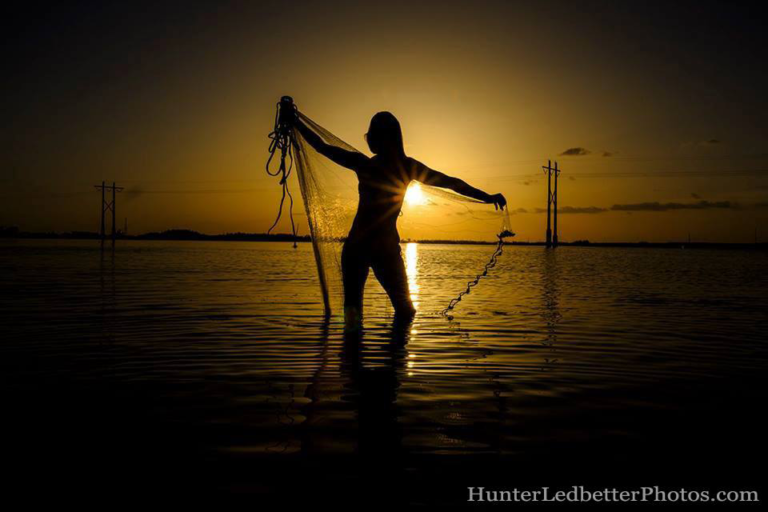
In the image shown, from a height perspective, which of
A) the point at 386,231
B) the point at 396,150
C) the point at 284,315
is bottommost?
the point at 284,315

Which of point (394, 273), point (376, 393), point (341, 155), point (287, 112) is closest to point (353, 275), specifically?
point (394, 273)

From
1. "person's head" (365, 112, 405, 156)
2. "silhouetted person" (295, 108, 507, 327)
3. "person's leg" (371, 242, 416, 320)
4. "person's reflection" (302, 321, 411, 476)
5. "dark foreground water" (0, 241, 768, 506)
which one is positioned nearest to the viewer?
"dark foreground water" (0, 241, 768, 506)

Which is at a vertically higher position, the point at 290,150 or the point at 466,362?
the point at 290,150

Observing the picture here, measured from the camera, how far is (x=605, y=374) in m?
5.91

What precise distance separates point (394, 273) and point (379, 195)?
1.18 m

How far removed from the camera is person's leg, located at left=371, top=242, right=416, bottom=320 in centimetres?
820

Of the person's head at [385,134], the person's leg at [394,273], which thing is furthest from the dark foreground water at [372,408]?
the person's head at [385,134]

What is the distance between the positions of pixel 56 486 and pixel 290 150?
21.5 ft

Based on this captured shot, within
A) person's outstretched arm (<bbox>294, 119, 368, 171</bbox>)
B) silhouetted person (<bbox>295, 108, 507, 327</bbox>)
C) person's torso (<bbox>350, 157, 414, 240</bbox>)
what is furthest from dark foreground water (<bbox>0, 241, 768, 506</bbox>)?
person's outstretched arm (<bbox>294, 119, 368, 171</bbox>)

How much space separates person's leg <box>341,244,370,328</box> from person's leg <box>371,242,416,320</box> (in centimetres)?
19

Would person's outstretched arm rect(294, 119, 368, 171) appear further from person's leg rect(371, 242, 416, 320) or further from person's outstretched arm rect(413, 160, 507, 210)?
person's leg rect(371, 242, 416, 320)

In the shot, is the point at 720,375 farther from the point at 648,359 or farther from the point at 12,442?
the point at 12,442

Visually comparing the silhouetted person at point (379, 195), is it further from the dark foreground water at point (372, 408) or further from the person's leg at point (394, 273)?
the dark foreground water at point (372, 408)

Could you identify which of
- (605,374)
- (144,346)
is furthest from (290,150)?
(605,374)
